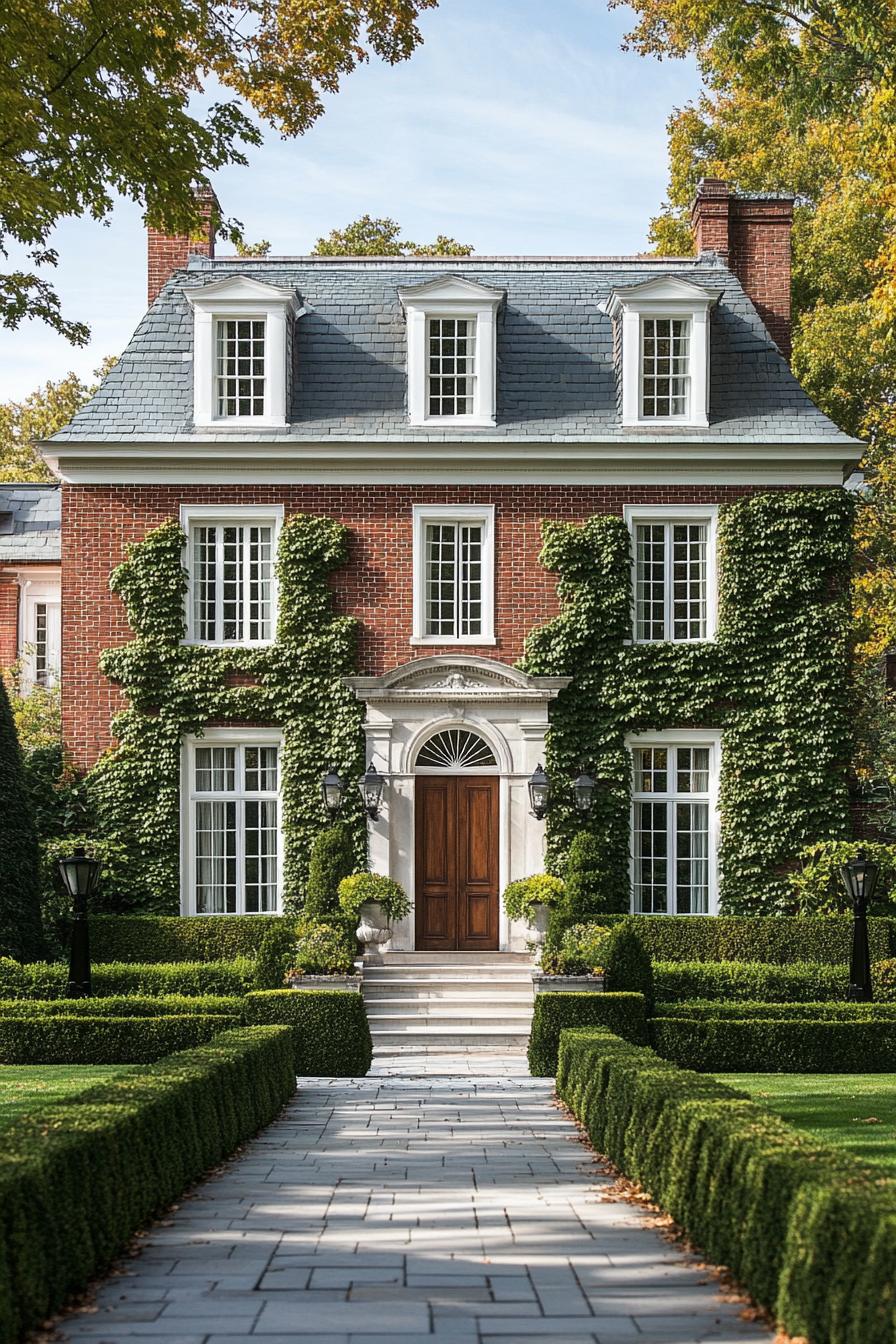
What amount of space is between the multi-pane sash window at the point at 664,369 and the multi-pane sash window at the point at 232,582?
612 cm

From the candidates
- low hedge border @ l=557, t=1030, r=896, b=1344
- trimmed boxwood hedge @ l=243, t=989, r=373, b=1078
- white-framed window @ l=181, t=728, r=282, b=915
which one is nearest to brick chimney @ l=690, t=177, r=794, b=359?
white-framed window @ l=181, t=728, r=282, b=915

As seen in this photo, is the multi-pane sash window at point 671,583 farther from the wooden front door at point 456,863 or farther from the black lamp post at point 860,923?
the black lamp post at point 860,923

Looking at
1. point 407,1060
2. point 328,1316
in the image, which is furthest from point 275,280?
point 328,1316

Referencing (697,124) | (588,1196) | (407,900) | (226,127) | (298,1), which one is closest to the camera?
(588,1196)

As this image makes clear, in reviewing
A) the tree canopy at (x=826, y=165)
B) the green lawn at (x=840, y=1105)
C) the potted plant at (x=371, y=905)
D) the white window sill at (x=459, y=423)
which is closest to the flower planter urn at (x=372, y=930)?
the potted plant at (x=371, y=905)

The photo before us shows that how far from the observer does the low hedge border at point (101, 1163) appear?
20.5 feet

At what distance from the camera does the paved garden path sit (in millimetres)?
5980

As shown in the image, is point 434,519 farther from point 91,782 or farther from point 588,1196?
point 588,1196

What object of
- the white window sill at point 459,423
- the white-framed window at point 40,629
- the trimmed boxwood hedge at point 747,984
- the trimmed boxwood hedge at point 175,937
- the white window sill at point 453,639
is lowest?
the trimmed boxwood hedge at point 747,984

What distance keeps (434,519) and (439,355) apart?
2597mm

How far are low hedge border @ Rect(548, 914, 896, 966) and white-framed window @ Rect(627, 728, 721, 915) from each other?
95 centimetres

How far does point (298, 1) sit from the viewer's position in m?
15.1

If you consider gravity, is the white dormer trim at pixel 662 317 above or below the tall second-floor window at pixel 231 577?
above

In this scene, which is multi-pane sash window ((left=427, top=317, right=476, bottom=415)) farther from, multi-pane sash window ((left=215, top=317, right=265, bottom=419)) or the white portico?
the white portico
